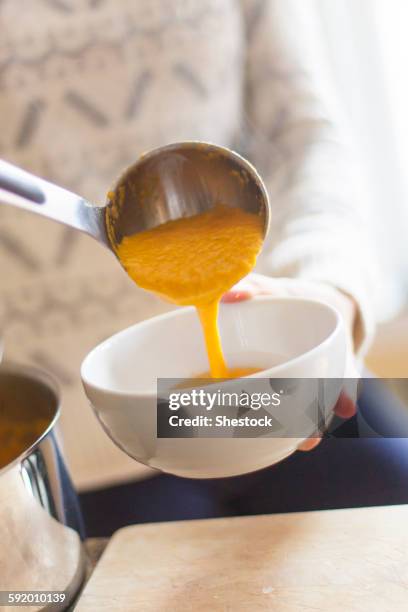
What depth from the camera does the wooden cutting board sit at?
49cm

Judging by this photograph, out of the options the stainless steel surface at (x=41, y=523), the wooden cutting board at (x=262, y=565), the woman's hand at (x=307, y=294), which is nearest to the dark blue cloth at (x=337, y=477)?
the woman's hand at (x=307, y=294)

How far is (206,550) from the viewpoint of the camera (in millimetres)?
574

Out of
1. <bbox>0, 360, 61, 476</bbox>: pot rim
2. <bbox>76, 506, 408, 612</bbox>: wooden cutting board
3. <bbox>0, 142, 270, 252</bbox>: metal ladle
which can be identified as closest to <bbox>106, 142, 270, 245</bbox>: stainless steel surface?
<bbox>0, 142, 270, 252</bbox>: metal ladle

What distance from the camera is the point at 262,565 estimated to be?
54cm

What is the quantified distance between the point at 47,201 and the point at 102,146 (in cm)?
53

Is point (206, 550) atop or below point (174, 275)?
below

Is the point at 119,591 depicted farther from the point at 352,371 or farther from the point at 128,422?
the point at 352,371

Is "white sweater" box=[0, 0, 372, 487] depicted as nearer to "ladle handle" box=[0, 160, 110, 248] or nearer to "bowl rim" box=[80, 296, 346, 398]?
"bowl rim" box=[80, 296, 346, 398]

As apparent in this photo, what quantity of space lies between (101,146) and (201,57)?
8.3 inches

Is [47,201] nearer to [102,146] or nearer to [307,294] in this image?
[307,294]

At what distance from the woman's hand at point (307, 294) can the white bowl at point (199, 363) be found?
0.06ft

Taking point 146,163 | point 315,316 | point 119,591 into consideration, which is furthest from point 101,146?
point 119,591

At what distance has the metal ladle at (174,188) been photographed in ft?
1.86

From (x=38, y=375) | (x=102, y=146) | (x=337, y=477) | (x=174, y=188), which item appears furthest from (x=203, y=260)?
(x=102, y=146)
